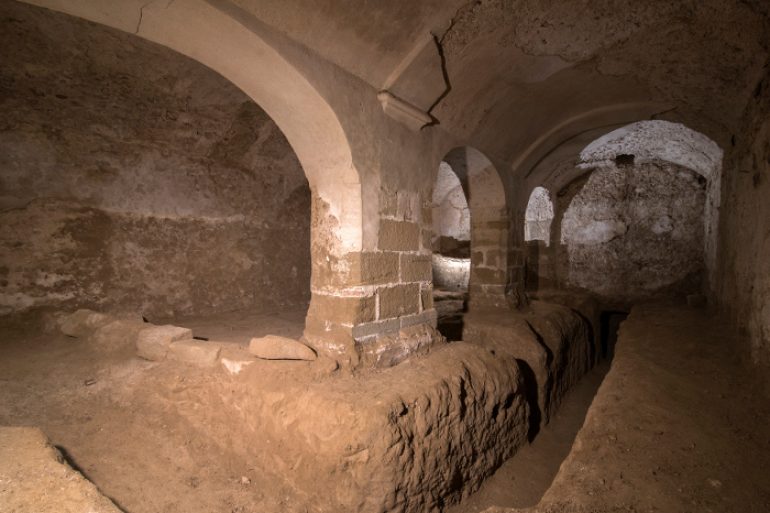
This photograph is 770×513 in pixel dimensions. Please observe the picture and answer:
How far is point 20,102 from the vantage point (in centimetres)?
372

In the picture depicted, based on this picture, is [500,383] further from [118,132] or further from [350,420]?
[118,132]

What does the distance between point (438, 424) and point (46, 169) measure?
15.1ft

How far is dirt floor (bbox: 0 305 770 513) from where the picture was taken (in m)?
1.73

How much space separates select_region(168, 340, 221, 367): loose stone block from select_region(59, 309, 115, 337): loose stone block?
3.86 ft

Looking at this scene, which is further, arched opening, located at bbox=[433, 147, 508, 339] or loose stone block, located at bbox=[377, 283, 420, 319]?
arched opening, located at bbox=[433, 147, 508, 339]

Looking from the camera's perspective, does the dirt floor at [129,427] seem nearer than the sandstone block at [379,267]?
Yes

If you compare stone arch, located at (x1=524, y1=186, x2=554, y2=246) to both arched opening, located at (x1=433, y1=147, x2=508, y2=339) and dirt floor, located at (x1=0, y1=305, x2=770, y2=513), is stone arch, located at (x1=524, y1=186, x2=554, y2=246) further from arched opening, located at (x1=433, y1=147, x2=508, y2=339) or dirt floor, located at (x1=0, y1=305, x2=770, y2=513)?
dirt floor, located at (x1=0, y1=305, x2=770, y2=513)

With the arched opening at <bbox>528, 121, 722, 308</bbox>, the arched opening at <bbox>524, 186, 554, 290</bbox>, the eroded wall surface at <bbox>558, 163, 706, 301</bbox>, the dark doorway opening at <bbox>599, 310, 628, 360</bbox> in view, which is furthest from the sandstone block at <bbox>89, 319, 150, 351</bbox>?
the dark doorway opening at <bbox>599, 310, 628, 360</bbox>

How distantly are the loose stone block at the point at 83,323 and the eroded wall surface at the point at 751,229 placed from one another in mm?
5626

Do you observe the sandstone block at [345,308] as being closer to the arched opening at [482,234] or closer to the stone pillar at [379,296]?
the stone pillar at [379,296]

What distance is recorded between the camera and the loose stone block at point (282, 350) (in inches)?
112

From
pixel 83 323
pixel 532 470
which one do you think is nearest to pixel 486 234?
pixel 532 470

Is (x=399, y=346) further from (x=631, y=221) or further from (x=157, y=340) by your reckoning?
(x=631, y=221)

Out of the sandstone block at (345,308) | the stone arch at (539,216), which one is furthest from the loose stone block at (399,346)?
the stone arch at (539,216)
